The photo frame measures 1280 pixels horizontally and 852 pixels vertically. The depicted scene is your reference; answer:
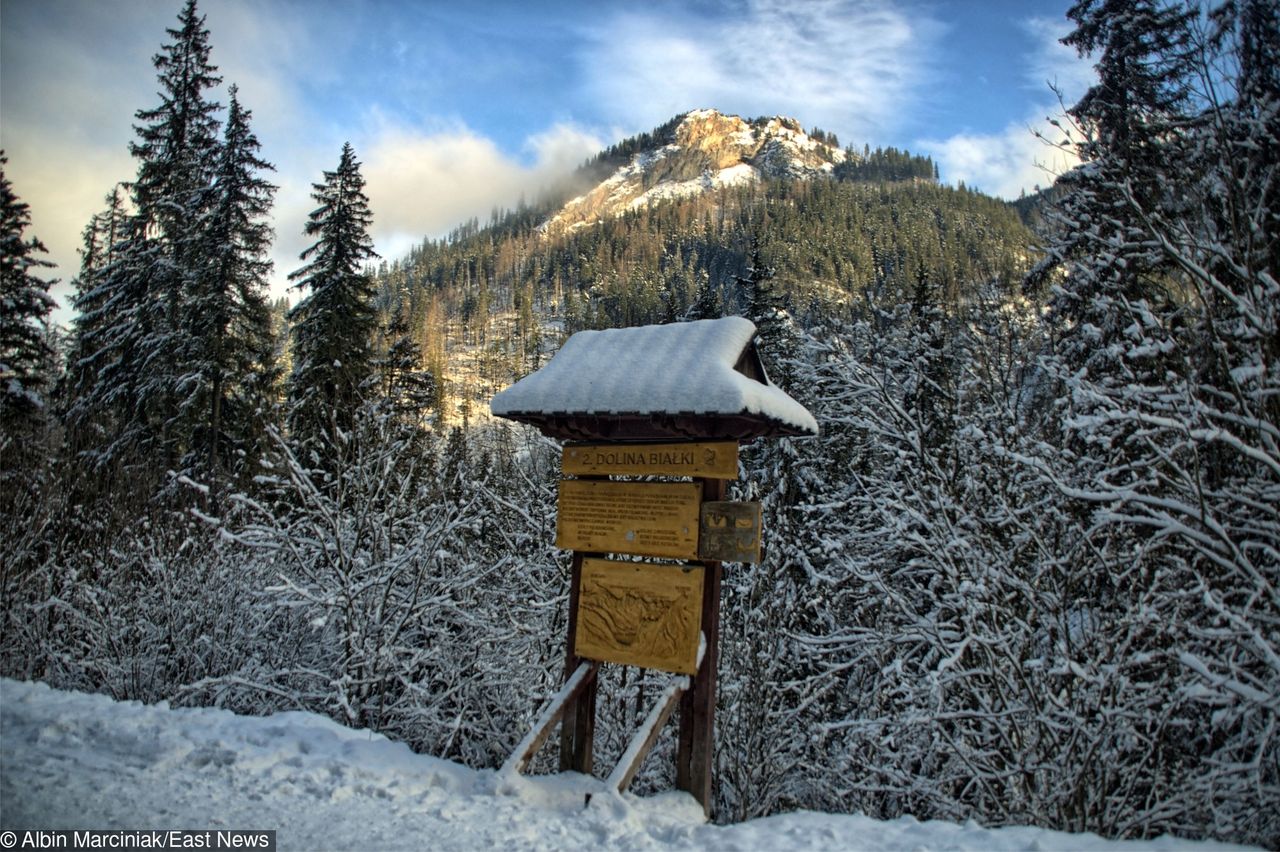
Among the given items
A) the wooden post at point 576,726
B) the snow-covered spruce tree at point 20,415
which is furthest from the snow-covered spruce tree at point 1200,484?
the snow-covered spruce tree at point 20,415

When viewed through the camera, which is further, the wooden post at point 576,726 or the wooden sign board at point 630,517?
the wooden post at point 576,726

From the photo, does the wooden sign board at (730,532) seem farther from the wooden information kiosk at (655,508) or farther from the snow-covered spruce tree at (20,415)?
the snow-covered spruce tree at (20,415)

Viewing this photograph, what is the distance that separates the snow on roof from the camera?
459 cm

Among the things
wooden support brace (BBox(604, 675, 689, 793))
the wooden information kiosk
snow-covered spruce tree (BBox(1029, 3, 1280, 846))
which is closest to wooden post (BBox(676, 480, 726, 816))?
the wooden information kiosk

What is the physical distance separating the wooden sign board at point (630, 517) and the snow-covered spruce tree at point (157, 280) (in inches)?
620

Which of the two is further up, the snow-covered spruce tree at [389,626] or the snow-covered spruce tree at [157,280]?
the snow-covered spruce tree at [157,280]

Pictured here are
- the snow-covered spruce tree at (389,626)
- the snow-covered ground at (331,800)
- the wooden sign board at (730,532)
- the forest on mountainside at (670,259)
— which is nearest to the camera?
the snow-covered ground at (331,800)

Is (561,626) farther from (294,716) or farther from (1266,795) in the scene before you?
(1266,795)

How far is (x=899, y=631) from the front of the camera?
6758 millimetres

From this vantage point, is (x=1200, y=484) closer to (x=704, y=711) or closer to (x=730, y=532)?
(x=730, y=532)

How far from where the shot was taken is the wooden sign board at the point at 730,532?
473 cm

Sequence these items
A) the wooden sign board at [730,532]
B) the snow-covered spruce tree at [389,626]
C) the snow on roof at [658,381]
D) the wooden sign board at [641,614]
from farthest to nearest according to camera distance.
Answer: the snow-covered spruce tree at [389,626], the wooden sign board at [641,614], the wooden sign board at [730,532], the snow on roof at [658,381]

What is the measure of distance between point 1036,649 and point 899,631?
1.49 metres

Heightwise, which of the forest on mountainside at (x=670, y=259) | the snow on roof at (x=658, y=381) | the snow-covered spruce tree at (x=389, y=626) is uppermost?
the forest on mountainside at (x=670, y=259)
